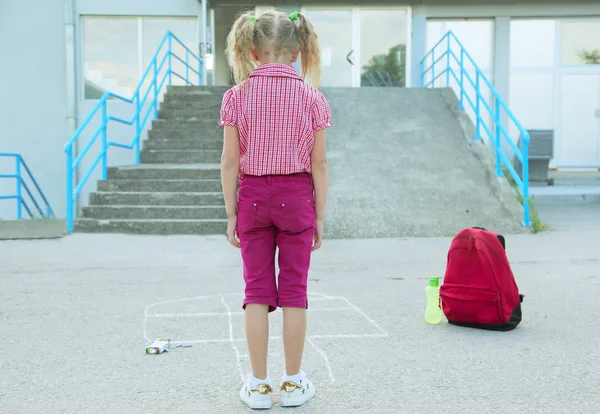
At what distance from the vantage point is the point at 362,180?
352 inches

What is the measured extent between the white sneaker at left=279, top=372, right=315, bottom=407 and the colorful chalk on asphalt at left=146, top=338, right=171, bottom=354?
3.16ft

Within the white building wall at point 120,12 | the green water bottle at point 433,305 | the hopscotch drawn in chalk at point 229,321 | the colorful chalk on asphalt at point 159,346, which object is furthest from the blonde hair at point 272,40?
the white building wall at point 120,12

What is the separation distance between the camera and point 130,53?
14.5 m

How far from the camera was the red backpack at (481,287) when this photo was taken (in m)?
3.83

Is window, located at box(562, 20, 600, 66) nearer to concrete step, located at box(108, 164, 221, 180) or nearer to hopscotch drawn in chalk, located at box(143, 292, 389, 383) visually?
concrete step, located at box(108, 164, 221, 180)

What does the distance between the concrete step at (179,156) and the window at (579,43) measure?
8839 millimetres

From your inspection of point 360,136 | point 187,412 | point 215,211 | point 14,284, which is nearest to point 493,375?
point 187,412

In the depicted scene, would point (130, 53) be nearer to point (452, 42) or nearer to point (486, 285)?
point (452, 42)

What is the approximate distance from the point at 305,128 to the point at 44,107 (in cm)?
1276

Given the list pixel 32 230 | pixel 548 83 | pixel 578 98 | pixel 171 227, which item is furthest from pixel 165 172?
pixel 578 98

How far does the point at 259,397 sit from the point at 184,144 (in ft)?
26.5

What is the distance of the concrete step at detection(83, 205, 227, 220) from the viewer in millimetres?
8492

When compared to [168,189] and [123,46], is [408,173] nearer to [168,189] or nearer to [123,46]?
[168,189]

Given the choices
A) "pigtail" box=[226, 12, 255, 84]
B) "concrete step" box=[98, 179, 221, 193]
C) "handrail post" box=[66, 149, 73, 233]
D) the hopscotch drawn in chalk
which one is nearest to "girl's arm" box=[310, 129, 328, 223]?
"pigtail" box=[226, 12, 255, 84]
